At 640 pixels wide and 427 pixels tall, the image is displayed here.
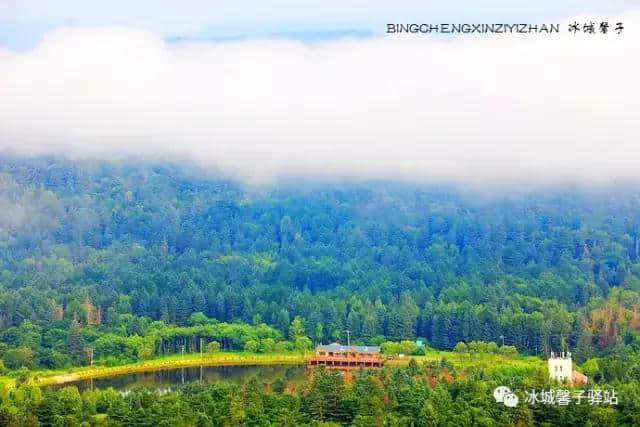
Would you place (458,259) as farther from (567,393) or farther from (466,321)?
(567,393)

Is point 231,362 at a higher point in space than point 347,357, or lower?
lower

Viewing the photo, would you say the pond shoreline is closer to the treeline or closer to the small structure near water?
the treeline

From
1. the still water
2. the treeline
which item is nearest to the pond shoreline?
the still water

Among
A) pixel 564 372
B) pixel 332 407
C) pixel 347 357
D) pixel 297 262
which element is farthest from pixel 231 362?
pixel 332 407

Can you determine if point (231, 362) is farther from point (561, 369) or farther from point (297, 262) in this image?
point (561, 369)

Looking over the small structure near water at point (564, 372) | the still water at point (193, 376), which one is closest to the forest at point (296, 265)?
the small structure near water at point (564, 372)

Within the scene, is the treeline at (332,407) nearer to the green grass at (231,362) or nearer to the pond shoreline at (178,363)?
the green grass at (231,362)
